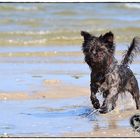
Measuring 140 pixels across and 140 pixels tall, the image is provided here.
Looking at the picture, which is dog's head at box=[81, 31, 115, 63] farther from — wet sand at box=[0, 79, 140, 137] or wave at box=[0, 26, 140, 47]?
wave at box=[0, 26, 140, 47]

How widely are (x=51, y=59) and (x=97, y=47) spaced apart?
5.49 meters

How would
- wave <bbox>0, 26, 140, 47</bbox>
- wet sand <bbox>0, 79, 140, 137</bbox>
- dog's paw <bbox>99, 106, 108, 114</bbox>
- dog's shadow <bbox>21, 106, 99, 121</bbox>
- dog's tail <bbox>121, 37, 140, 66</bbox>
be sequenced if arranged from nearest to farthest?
wet sand <bbox>0, 79, 140, 137</bbox>, dog's shadow <bbox>21, 106, 99, 121</bbox>, dog's paw <bbox>99, 106, 108, 114</bbox>, dog's tail <bbox>121, 37, 140, 66</bbox>, wave <bbox>0, 26, 140, 47</bbox>

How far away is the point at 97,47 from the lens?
9266 mm

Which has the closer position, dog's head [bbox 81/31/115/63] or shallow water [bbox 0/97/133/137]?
shallow water [bbox 0/97/133/137]

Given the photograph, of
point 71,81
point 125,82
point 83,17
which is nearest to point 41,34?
point 83,17

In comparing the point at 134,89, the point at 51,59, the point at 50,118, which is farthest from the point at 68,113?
the point at 51,59

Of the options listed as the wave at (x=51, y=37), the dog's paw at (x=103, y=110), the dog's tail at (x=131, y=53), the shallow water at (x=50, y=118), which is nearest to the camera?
the shallow water at (x=50, y=118)

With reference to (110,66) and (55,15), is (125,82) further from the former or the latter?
(55,15)

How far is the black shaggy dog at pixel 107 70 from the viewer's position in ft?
30.4

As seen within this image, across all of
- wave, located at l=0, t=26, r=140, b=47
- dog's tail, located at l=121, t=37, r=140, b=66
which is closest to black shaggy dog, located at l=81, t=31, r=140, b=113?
dog's tail, located at l=121, t=37, r=140, b=66

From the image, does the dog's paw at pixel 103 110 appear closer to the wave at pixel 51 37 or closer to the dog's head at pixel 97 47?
the dog's head at pixel 97 47

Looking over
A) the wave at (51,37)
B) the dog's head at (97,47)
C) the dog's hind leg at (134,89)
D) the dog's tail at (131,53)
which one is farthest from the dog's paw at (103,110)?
the wave at (51,37)

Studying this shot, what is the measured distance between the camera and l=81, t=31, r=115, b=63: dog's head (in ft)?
30.2

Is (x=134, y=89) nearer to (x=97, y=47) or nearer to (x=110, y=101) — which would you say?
(x=110, y=101)
